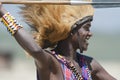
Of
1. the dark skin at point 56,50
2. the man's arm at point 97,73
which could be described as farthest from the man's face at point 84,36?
the man's arm at point 97,73

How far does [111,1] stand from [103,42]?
11005 millimetres

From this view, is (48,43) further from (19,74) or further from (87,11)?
(19,74)

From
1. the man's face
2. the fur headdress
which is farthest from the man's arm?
the fur headdress

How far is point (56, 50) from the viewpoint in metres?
6.82

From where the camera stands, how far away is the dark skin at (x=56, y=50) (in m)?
6.26

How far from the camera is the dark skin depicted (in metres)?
6.26

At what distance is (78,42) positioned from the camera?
6770 mm

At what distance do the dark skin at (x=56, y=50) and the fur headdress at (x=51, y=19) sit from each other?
0.09 metres

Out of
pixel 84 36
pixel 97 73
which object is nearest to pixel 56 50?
pixel 84 36

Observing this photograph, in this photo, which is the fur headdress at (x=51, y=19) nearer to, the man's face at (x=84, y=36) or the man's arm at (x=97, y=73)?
the man's face at (x=84, y=36)

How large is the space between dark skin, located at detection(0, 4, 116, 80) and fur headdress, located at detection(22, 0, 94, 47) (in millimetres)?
88

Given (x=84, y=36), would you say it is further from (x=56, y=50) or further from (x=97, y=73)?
(x=97, y=73)

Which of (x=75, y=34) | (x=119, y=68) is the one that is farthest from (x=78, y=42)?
(x=119, y=68)

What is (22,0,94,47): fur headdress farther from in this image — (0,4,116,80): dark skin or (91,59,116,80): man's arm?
(91,59,116,80): man's arm
